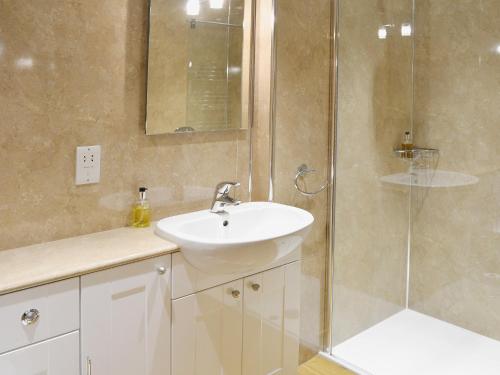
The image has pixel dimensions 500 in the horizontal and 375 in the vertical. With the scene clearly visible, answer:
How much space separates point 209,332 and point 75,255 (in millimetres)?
549

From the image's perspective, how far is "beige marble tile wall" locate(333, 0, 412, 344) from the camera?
2250 mm

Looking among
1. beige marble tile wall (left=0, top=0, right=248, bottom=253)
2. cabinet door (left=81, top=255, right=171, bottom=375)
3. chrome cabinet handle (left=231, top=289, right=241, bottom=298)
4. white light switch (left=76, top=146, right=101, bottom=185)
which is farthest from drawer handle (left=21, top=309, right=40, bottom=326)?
chrome cabinet handle (left=231, top=289, right=241, bottom=298)

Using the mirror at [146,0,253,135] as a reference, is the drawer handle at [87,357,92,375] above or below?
below

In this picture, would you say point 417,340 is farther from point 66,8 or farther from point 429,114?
point 66,8

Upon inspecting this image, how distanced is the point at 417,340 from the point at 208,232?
141 cm

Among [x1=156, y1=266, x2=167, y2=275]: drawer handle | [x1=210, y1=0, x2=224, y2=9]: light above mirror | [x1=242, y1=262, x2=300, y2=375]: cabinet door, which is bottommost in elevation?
[x1=242, y1=262, x2=300, y2=375]: cabinet door

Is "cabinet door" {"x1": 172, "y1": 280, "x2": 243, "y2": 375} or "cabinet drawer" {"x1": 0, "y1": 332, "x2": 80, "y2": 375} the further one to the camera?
"cabinet door" {"x1": 172, "y1": 280, "x2": 243, "y2": 375}

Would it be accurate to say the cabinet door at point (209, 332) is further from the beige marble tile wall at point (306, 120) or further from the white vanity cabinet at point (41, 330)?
the beige marble tile wall at point (306, 120)

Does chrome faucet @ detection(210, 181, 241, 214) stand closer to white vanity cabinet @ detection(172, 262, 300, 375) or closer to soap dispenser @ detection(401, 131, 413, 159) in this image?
white vanity cabinet @ detection(172, 262, 300, 375)

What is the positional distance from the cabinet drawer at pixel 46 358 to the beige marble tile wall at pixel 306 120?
1094 millimetres

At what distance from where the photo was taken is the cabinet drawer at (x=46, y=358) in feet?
3.72

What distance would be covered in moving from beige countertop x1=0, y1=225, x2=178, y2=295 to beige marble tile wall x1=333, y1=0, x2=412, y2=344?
3.66 feet

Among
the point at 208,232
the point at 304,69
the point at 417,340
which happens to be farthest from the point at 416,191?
the point at 208,232

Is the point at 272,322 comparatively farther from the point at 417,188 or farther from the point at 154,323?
the point at 417,188
